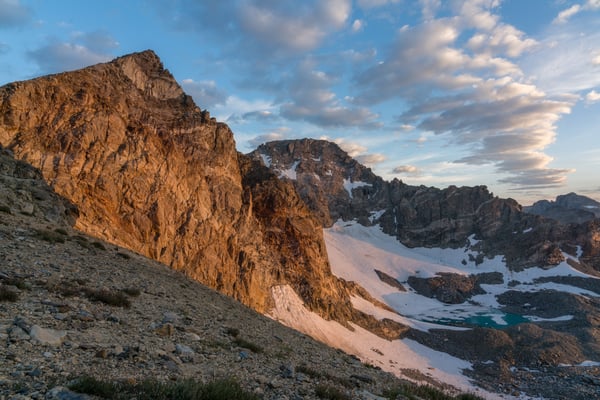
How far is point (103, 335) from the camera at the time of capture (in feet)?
29.6

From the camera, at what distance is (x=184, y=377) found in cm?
743

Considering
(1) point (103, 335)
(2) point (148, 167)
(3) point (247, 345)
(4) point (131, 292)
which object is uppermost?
(2) point (148, 167)

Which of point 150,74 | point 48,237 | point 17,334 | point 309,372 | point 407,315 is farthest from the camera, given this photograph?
point 407,315

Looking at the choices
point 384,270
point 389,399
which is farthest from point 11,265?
point 384,270

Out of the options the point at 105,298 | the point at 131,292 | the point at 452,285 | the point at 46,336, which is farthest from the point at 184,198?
the point at 452,285

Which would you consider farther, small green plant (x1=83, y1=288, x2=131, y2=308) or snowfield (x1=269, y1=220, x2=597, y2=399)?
snowfield (x1=269, y1=220, x2=597, y2=399)

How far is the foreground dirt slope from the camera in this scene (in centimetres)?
672

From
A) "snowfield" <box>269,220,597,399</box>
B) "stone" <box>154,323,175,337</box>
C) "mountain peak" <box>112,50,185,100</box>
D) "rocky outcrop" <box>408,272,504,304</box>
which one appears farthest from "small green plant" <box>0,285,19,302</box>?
"rocky outcrop" <box>408,272,504,304</box>

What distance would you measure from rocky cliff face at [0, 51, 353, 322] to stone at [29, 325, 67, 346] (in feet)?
105

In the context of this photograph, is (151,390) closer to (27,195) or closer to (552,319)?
(27,195)

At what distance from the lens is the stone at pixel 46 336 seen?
7371mm

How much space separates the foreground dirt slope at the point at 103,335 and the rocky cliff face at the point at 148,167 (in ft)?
72.3

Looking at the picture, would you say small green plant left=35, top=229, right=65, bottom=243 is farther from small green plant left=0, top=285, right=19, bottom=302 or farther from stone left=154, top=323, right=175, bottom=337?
stone left=154, top=323, right=175, bottom=337

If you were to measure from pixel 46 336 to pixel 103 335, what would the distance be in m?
1.54
